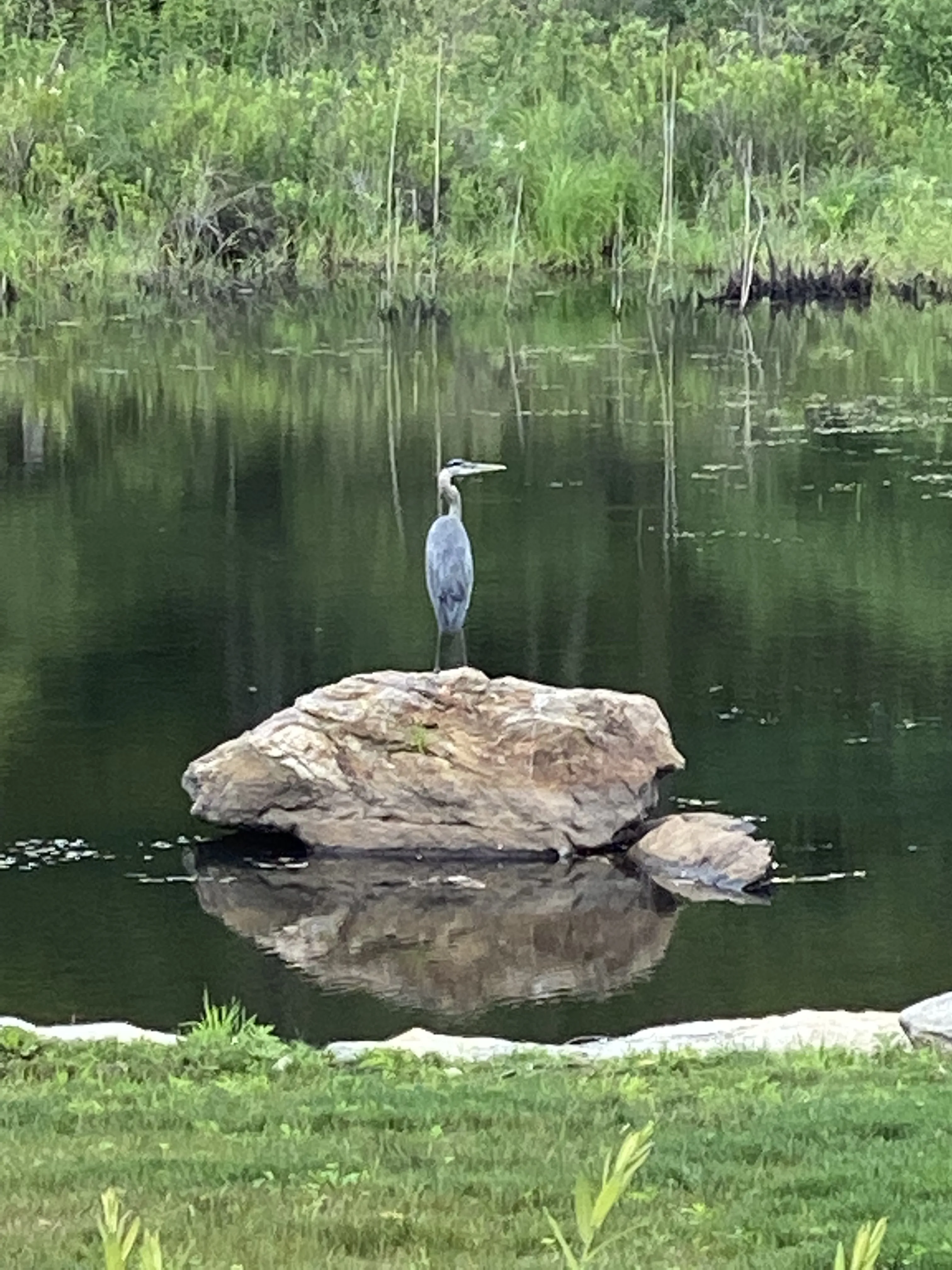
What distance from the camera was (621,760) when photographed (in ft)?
44.0

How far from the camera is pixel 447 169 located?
44.8m

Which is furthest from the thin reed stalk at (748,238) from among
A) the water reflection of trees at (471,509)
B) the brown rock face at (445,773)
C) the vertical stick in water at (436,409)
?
the brown rock face at (445,773)

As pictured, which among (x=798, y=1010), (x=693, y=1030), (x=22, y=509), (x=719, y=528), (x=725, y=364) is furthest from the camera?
(x=725, y=364)

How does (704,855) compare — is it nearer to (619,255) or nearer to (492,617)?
(492,617)

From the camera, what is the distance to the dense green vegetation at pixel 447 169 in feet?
143

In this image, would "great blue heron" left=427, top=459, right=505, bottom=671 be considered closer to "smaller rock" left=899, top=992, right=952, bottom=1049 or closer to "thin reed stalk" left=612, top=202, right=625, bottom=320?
"smaller rock" left=899, top=992, right=952, bottom=1049

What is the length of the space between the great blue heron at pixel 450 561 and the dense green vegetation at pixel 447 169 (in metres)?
26.8

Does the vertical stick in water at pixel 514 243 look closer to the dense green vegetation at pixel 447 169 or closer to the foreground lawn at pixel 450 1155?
the dense green vegetation at pixel 447 169

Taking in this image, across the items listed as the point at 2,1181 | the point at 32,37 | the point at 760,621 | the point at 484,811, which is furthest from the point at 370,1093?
the point at 32,37

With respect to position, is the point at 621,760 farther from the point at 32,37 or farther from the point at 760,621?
the point at 32,37

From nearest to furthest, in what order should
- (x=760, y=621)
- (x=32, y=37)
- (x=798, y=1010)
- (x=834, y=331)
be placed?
(x=798, y=1010) < (x=760, y=621) < (x=834, y=331) < (x=32, y=37)

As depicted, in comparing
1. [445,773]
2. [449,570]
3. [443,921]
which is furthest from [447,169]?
A: [443,921]

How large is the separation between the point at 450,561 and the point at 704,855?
2.88 meters

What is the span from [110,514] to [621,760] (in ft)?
37.1
